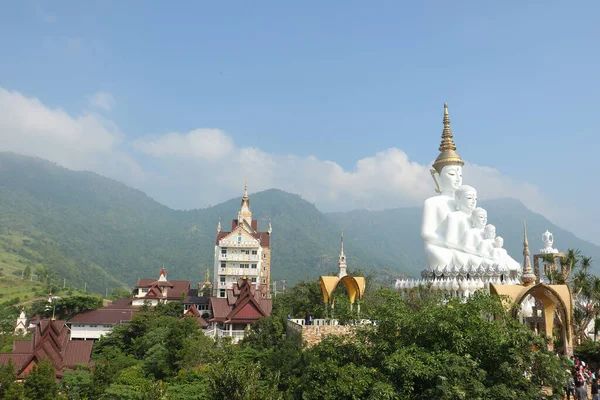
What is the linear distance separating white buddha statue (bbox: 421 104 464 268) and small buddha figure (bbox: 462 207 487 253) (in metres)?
1.04

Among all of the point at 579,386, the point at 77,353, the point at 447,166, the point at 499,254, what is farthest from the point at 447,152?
the point at 77,353

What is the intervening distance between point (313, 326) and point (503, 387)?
14.1 m

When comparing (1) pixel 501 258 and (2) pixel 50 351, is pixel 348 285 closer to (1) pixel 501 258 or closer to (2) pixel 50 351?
(1) pixel 501 258

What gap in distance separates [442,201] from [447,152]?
3.67 meters

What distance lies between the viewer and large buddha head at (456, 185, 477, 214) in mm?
29578

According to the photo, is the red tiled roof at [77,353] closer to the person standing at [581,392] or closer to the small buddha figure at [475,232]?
the small buddha figure at [475,232]

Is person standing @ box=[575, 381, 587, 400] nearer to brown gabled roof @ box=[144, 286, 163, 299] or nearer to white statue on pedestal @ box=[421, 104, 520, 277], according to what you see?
white statue on pedestal @ box=[421, 104, 520, 277]

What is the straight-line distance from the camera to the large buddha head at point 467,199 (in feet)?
97.0

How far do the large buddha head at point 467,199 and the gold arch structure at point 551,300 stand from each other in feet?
37.9

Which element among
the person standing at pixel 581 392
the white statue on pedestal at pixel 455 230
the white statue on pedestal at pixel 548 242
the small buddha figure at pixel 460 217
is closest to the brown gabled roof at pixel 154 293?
the white statue on pedestal at pixel 455 230

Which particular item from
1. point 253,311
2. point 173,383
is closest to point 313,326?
point 173,383

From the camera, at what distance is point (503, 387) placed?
45.8ft

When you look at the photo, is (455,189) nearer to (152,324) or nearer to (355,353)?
(355,353)

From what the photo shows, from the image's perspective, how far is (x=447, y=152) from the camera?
3259cm
